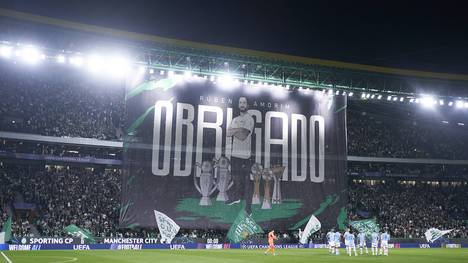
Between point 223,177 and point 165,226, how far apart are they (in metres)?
4.95

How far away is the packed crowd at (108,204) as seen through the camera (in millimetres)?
37500

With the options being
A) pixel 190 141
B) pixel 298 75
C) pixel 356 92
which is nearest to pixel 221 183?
pixel 190 141

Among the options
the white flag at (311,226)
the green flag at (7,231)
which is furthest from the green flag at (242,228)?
the green flag at (7,231)

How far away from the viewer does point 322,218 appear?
35.8m

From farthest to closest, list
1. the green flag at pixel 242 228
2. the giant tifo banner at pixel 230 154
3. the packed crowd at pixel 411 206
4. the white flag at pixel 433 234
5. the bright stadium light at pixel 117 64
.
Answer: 1. the packed crowd at pixel 411 206
2. the white flag at pixel 433 234
3. the green flag at pixel 242 228
4. the giant tifo banner at pixel 230 154
5. the bright stadium light at pixel 117 64

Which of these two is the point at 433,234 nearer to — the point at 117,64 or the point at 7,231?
the point at 117,64

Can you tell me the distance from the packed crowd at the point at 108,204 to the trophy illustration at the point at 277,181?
15.6 feet

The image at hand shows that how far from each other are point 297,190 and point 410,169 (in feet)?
95.1

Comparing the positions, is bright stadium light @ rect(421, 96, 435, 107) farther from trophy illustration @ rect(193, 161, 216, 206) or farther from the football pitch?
trophy illustration @ rect(193, 161, 216, 206)

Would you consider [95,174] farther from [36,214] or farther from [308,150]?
[308,150]

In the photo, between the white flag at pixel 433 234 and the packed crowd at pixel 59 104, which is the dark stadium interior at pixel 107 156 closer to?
the packed crowd at pixel 59 104

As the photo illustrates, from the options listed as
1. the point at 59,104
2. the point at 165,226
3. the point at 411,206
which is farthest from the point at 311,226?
the point at 59,104

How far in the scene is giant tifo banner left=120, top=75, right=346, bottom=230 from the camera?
32.3m

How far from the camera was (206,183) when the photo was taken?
33.8 metres
